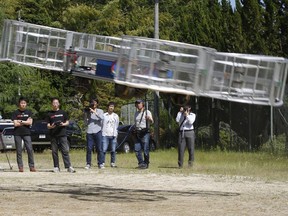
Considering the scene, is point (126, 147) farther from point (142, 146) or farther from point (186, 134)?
point (186, 134)

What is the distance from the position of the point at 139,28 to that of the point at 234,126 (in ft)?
72.2

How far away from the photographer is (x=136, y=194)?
52.1 feet

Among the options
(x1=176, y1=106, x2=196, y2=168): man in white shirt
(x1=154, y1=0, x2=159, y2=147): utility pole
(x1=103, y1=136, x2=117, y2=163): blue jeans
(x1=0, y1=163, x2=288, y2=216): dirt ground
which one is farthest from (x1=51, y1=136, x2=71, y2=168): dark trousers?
(x1=154, y1=0, x2=159, y2=147): utility pole

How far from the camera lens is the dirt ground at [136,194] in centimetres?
1346

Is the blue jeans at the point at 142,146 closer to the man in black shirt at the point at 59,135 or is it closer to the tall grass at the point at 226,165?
the tall grass at the point at 226,165

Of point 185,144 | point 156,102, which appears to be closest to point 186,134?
point 185,144

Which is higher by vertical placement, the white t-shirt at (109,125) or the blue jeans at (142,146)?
the white t-shirt at (109,125)

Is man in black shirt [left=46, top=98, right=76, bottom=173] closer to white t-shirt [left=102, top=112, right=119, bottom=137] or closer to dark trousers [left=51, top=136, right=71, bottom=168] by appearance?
dark trousers [left=51, top=136, right=71, bottom=168]

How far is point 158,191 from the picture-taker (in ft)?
54.1

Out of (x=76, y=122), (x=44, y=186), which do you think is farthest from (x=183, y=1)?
(x=44, y=186)

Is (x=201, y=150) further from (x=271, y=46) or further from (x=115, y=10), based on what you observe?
(x=115, y=10)

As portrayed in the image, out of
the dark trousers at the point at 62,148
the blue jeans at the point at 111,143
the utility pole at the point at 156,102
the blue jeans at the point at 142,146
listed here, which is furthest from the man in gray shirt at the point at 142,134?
the utility pole at the point at 156,102

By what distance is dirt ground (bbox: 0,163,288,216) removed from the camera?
13.5 meters

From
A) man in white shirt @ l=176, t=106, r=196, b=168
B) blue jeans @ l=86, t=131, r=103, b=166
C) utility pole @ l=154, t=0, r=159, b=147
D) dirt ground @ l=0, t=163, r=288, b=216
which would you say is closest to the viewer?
dirt ground @ l=0, t=163, r=288, b=216
